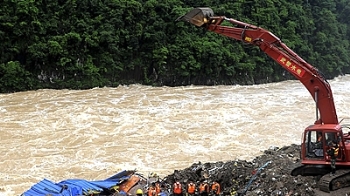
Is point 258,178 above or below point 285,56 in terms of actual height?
below

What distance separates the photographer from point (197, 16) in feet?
33.9

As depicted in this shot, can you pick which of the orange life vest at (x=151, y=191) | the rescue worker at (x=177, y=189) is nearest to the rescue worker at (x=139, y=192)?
the orange life vest at (x=151, y=191)

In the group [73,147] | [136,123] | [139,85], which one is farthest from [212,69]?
[73,147]

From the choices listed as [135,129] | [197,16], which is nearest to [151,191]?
[197,16]

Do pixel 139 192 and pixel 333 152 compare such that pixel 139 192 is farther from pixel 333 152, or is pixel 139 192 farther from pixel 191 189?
pixel 333 152

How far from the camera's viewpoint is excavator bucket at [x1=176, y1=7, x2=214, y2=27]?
1029 centimetres

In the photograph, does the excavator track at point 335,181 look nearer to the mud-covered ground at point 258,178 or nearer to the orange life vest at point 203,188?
the mud-covered ground at point 258,178

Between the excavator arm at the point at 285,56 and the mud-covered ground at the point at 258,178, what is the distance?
1.46 meters

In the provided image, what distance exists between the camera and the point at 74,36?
105 ft

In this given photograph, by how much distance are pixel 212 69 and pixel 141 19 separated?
7.19 metres

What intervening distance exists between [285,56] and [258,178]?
9.92 feet

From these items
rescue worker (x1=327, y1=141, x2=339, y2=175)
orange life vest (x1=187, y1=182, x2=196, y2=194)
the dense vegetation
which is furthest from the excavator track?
the dense vegetation

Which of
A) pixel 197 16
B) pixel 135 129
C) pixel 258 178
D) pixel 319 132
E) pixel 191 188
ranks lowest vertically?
pixel 135 129

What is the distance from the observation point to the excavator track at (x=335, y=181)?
8.65 m
